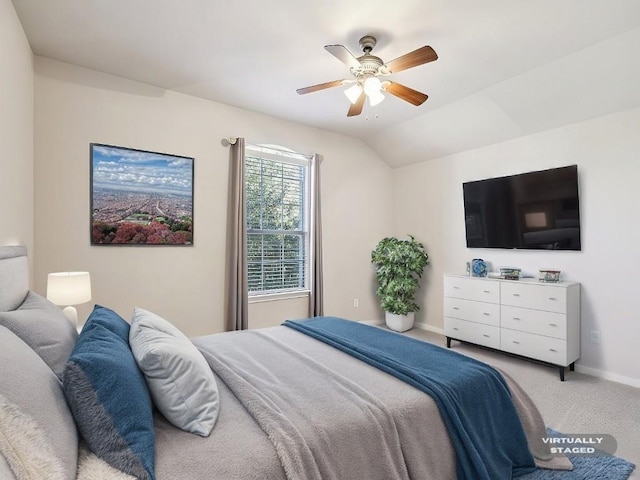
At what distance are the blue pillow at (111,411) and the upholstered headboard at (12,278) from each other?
0.94 m

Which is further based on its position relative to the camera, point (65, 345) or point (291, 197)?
point (291, 197)

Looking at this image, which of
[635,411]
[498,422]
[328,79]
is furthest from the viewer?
[328,79]

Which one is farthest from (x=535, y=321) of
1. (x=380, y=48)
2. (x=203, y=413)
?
(x=203, y=413)

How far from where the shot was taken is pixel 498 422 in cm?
172

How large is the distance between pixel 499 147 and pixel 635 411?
2.85 m

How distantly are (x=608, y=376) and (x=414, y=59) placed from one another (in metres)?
3.35

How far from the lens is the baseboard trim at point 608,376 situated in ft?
10.3

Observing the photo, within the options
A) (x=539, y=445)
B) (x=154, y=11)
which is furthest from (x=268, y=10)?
(x=539, y=445)

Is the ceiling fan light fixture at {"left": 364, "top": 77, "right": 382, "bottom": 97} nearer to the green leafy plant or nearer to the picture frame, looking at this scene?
the picture frame

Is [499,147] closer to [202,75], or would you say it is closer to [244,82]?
[244,82]

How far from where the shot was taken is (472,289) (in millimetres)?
3977

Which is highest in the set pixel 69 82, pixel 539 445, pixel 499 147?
pixel 69 82

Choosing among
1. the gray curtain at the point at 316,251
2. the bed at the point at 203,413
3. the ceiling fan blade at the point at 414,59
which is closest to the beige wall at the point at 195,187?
the gray curtain at the point at 316,251

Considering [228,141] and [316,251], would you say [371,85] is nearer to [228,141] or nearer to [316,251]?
[228,141]
